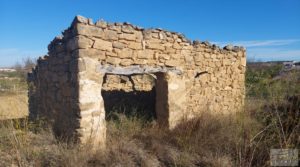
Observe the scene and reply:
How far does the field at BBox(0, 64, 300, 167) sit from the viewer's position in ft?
13.0

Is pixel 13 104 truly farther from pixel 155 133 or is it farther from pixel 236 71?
pixel 236 71

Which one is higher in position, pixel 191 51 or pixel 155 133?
pixel 191 51

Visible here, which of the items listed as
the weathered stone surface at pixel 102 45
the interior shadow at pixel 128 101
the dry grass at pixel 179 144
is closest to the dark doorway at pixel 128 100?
the interior shadow at pixel 128 101

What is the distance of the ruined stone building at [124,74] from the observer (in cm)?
452

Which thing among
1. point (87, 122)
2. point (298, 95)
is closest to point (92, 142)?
point (87, 122)

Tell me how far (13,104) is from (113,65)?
5.46ft

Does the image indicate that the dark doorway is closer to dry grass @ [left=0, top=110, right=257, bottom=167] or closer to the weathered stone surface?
dry grass @ [left=0, top=110, right=257, bottom=167]

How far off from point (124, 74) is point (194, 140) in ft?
5.54

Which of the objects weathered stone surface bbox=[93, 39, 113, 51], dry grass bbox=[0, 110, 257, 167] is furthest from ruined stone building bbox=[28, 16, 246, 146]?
dry grass bbox=[0, 110, 257, 167]

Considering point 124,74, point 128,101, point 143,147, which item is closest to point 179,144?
point 143,147

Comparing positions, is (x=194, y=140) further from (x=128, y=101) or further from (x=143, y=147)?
(x=128, y=101)

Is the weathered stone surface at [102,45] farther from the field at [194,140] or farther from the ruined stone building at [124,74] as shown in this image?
the field at [194,140]

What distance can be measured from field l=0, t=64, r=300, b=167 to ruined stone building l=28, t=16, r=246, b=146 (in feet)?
1.25

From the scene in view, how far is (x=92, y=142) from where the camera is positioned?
4508mm
